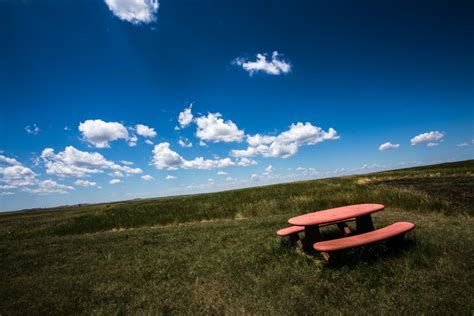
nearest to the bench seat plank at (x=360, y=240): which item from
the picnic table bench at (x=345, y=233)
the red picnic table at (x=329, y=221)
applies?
the picnic table bench at (x=345, y=233)

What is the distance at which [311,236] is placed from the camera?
18.5 feet

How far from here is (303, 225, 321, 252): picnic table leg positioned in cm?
557

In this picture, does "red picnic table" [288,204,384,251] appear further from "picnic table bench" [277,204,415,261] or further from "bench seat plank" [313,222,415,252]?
"bench seat plank" [313,222,415,252]

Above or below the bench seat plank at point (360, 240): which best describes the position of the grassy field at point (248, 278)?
below

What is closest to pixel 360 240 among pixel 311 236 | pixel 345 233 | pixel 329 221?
pixel 329 221

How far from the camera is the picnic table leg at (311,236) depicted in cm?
557

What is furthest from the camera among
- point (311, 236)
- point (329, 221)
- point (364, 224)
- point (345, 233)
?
point (345, 233)

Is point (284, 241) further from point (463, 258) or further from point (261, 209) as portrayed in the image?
point (261, 209)

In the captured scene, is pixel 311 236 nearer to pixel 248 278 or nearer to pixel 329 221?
pixel 329 221

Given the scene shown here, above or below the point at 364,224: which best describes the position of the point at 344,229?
below

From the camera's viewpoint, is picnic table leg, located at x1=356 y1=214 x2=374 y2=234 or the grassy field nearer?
the grassy field

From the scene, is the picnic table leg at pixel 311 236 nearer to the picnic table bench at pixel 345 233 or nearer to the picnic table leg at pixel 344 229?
the picnic table bench at pixel 345 233

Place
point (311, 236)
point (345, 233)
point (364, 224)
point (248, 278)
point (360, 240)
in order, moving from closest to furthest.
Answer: point (360, 240) < point (248, 278) < point (311, 236) < point (364, 224) < point (345, 233)

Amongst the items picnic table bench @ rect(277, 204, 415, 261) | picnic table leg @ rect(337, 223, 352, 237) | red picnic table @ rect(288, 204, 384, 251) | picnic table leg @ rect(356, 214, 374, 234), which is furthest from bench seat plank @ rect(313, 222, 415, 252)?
picnic table leg @ rect(337, 223, 352, 237)
